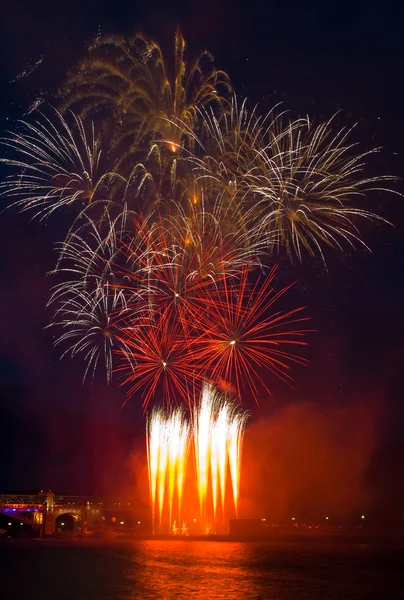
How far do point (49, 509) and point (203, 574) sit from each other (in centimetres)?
7752

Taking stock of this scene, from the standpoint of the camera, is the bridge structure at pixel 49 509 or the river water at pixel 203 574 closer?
the river water at pixel 203 574

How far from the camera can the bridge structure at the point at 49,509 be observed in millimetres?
112181

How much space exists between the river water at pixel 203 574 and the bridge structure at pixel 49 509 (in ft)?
157

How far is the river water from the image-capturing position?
115 ft

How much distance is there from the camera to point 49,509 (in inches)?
4486

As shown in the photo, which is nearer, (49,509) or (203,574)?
(203,574)

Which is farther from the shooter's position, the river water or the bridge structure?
the bridge structure

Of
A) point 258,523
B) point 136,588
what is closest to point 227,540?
point 258,523

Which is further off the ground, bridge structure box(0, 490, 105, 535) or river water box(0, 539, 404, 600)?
bridge structure box(0, 490, 105, 535)

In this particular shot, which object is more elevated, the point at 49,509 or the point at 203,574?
the point at 49,509

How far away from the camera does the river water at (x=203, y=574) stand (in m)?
35.2

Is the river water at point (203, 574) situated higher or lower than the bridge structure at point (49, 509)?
lower

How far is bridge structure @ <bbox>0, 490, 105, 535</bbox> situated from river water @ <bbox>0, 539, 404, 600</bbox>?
47.9 metres

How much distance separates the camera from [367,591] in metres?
37.7
